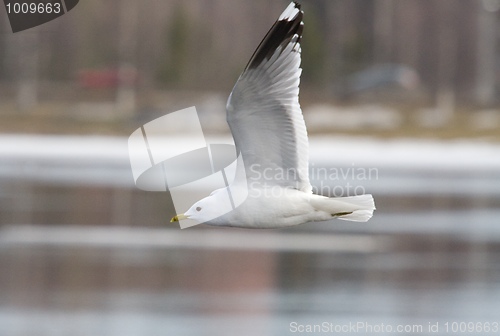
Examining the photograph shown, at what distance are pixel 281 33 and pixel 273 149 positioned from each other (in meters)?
0.74

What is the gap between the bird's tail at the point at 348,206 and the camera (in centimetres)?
750

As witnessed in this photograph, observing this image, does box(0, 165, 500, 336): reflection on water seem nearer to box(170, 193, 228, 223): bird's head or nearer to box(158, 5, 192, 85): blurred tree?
box(170, 193, 228, 223): bird's head

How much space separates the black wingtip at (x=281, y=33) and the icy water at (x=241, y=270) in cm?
407

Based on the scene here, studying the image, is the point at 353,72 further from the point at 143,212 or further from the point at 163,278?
the point at 163,278

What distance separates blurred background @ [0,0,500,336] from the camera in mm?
12227

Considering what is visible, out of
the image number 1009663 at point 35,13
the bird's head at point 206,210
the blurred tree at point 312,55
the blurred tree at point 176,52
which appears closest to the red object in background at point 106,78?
the blurred tree at point 176,52

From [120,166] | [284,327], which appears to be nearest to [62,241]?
[284,327]

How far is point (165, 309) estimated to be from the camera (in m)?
11.7

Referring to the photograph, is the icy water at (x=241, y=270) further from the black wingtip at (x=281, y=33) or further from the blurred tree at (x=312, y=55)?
the blurred tree at (x=312, y=55)

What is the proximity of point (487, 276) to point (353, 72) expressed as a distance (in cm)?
2420

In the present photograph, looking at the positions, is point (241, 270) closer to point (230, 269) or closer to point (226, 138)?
point (230, 269)
